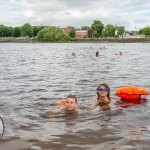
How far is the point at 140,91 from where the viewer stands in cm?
1162

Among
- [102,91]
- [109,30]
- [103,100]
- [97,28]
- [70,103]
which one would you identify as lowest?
[103,100]

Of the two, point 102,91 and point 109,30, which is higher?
point 109,30

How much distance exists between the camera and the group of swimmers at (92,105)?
9988 mm

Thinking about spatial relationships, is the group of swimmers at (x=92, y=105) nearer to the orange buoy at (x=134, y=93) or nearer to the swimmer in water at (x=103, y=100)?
the swimmer in water at (x=103, y=100)

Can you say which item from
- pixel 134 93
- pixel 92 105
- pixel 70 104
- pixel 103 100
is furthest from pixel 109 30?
pixel 70 104

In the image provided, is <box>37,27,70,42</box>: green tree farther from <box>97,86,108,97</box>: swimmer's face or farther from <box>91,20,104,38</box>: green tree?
<box>97,86,108,97</box>: swimmer's face

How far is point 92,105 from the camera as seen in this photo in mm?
11445

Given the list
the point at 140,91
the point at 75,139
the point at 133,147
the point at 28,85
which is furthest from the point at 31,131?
the point at 28,85

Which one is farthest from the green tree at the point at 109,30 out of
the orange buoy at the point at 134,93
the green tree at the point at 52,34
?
the orange buoy at the point at 134,93

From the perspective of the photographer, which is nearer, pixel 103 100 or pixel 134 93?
pixel 103 100

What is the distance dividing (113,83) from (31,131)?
9.75m

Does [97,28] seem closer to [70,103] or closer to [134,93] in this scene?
[134,93]

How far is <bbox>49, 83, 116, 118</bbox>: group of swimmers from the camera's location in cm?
999

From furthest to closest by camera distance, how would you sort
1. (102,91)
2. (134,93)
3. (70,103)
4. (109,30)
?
1. (109,30)
2. (134,93)
3. (102,91)
4. (70,103)
